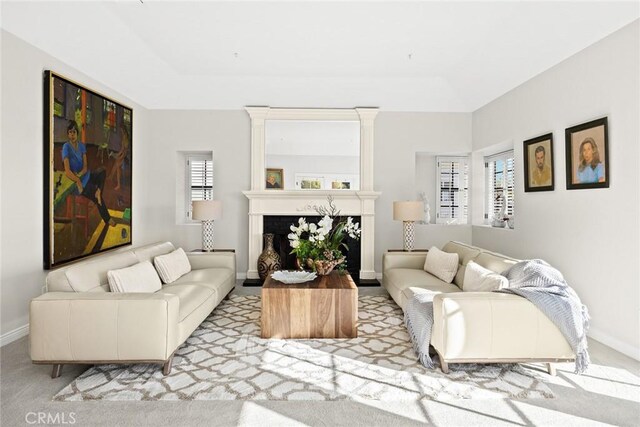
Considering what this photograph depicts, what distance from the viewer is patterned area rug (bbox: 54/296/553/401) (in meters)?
2.48

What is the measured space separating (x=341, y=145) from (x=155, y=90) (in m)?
2.99

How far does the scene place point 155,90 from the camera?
5863mm

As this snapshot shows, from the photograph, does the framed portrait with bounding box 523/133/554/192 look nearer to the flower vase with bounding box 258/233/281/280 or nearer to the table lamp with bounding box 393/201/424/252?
the table lamp with bounding box 393/201/424/252

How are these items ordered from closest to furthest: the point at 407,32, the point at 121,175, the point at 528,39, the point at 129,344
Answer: the point at 129,344 → the point at 528,39 → the point at 407,32 → the point at 121,175

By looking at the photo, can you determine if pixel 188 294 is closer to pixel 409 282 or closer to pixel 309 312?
pixel 309 312

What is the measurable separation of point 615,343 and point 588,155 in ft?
5.56

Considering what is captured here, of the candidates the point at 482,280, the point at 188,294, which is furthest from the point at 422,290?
the point at 188,294

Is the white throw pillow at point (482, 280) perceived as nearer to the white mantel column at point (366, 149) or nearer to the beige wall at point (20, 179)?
the white mantel column at point (366, 149)

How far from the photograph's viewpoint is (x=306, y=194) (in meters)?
6.03

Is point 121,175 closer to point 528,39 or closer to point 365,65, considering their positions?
point 365,65

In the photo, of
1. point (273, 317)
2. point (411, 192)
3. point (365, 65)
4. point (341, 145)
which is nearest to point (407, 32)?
point (365, 65)

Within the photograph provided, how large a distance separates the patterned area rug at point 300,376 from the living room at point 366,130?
88 mm

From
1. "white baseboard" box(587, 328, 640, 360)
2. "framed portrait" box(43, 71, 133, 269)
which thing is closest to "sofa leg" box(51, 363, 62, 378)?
"framed portrait" box(43, 71, 133, 269)

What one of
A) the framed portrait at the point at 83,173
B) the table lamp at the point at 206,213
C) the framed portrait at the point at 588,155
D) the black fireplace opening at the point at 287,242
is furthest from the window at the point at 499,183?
the framed portrait at the point at 83,173
